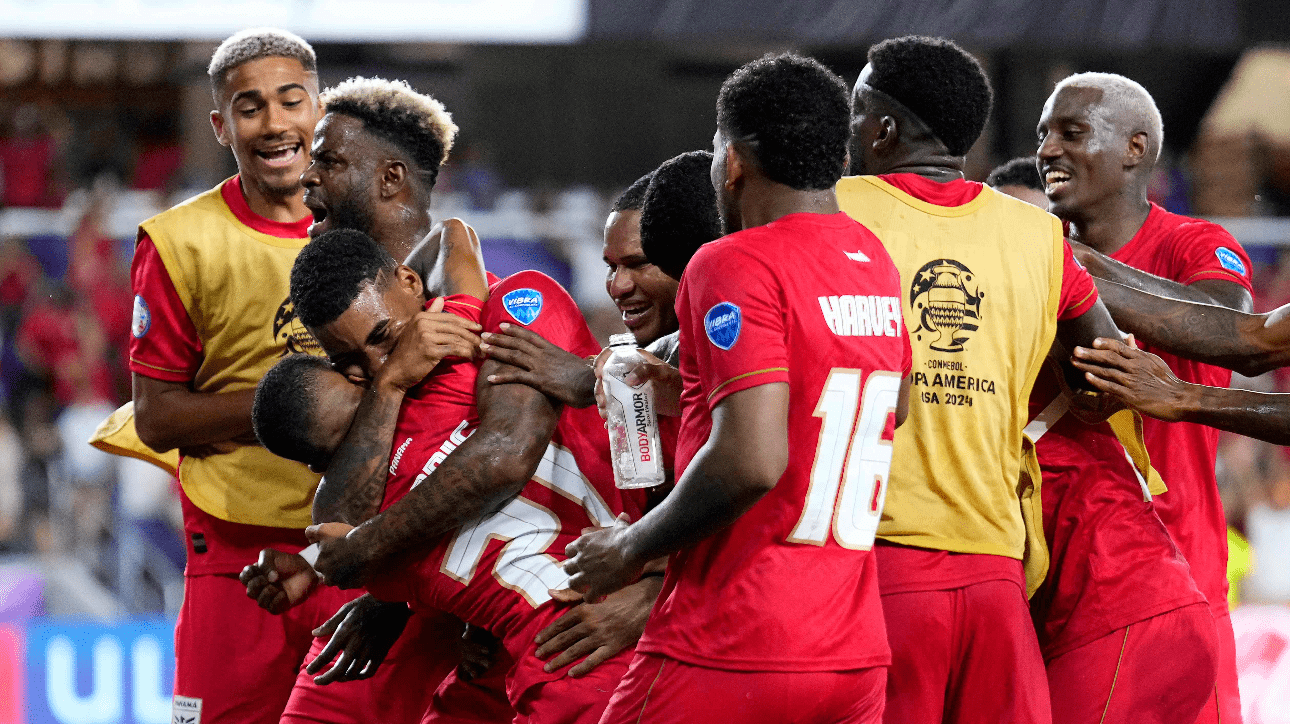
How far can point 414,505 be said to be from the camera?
Result: 3.21 metres

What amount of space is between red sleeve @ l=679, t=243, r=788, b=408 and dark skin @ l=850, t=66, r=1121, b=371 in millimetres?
852

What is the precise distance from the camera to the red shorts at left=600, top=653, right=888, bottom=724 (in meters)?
2.62

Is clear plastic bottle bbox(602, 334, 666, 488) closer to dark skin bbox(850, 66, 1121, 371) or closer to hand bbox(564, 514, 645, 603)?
hand bbox(564, 514, 645, 603)

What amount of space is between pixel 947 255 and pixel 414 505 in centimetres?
135

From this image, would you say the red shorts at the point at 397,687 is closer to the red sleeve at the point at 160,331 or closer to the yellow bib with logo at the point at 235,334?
the yellow bib with logo at the point at 235,334

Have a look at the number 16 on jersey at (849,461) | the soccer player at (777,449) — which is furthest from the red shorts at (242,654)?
the number 16 on jersey at (849,461)

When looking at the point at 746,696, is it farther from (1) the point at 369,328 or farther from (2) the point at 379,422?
(1) the point at 369,328

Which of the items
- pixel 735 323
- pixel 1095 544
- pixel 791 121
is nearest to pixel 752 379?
pixel 735 323

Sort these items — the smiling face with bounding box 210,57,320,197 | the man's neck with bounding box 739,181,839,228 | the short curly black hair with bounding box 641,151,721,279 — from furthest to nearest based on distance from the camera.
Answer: the smiling face with bounding box 210,57,320,197
the short curly black hair with bounding box 641,151,721,279
the man's neck with bounding box 739,181,839,228

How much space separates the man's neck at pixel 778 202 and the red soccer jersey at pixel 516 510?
0.85 metres

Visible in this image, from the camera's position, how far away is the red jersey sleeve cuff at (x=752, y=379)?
256 centimetres

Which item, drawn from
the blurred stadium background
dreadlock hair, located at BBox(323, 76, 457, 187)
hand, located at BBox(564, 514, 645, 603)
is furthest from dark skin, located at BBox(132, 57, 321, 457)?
the blurred stadium background

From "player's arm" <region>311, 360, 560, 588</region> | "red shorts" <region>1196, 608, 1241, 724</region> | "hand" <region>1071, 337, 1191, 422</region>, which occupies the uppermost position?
"hand" <region>1071, 337, 1191, 422</region>

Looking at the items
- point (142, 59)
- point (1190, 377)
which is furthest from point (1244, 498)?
point (142, 59)
